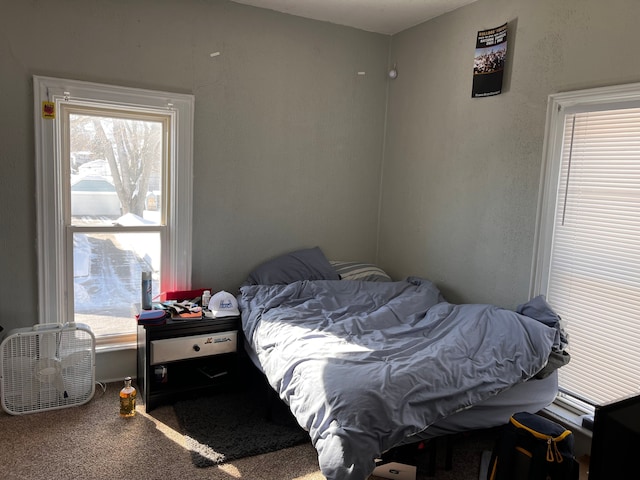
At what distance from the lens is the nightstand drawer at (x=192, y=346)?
285cm

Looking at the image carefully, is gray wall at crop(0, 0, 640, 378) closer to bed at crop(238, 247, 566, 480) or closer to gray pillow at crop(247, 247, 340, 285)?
gray pillow at crop(247, 247, 340, 285)

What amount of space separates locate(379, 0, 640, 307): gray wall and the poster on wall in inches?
2.0

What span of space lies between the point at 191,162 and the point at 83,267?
3.25 ft

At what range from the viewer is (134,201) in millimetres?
3172

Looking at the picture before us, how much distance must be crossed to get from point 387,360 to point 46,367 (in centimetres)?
201

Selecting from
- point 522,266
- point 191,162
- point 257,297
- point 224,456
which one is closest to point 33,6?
point 191,162

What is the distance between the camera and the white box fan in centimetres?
272

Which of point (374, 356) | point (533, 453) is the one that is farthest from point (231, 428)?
point (533, 453)

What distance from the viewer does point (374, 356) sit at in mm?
2281

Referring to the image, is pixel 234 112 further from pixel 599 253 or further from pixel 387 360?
pixel 599 253

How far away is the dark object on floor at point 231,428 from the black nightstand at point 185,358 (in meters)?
0.10

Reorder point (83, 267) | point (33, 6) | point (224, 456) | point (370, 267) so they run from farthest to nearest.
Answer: point (370, 267)
point (83, 267)
point (33, 6)
point (224, 456)

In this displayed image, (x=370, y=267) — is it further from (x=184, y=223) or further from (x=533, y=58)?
(x=533, y=58)

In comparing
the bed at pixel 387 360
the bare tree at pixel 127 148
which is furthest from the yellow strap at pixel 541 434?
the bare tree at pixel 127 148
